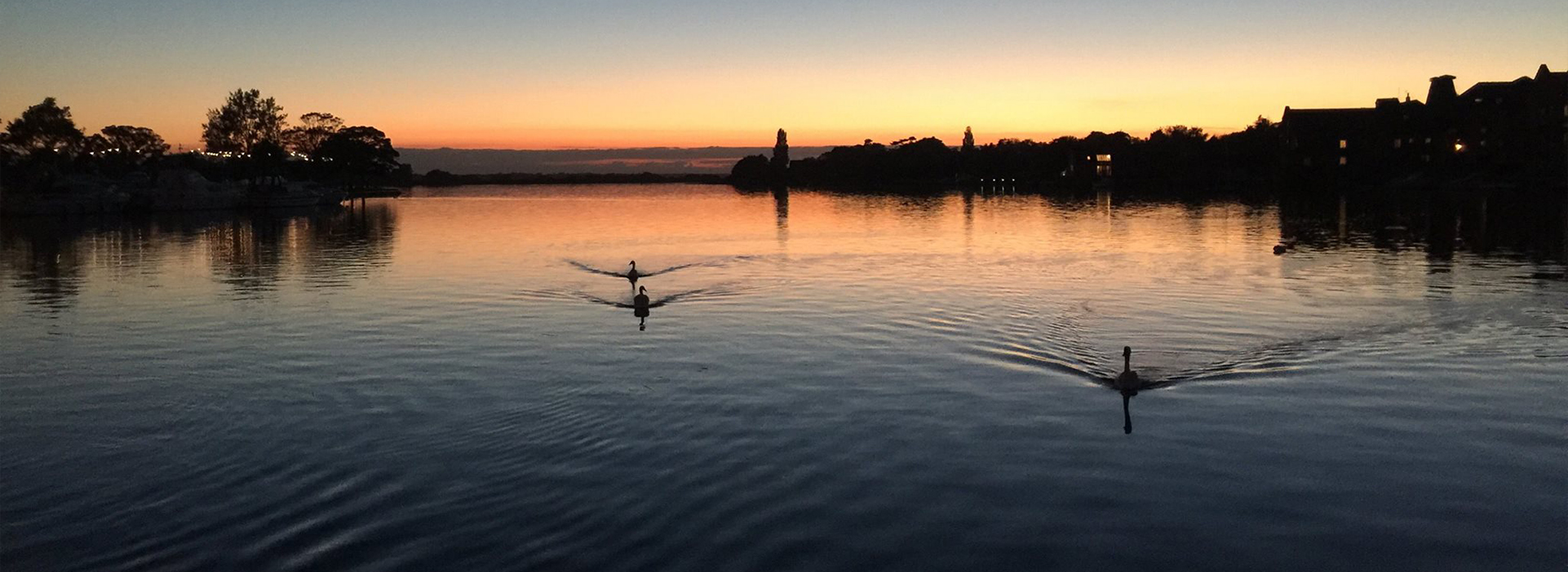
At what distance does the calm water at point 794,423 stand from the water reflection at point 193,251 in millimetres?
2927

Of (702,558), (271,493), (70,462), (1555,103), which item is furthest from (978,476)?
(1555,103)

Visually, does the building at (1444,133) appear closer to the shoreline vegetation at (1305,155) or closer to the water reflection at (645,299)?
the shoreline vegetation at (1305,155)

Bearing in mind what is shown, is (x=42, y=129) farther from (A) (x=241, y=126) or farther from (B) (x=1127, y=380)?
(B) (x=1127, y=380)

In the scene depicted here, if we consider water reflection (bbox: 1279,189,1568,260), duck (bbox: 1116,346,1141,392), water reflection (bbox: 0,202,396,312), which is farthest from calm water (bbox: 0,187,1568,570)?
water reflection (bbox: 1279,189,1568,260)

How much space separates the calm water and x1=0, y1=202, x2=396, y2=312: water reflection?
2927 millimetres

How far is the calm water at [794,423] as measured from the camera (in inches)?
533

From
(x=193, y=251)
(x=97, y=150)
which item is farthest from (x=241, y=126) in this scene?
(x=193, y=251)

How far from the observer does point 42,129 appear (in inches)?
6235

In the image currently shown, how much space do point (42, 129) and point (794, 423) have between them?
589 feet

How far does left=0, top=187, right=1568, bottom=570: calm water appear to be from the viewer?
533 inches

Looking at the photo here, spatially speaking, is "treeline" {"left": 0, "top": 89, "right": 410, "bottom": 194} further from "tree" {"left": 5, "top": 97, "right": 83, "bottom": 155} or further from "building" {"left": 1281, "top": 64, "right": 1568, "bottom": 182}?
"building" {"left": 1281, "top": 64, "right": 1568, "bottom": 182}

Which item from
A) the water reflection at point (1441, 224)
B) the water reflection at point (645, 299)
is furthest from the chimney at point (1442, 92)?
the water reflection at point (645, 299)

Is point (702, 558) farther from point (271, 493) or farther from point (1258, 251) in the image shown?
point (1258, 251)

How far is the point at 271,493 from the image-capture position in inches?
609
